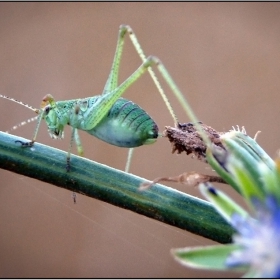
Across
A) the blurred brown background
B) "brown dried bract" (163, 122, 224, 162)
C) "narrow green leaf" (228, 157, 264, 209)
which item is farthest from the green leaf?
the blurred brown background

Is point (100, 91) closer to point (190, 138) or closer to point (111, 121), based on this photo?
point (111, 121)

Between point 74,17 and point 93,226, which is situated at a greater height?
point 74,17

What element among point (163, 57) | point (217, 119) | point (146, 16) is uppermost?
point (146, 16)

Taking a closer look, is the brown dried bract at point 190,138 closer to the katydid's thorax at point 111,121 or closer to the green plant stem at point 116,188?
the green plant stem at point 116,188

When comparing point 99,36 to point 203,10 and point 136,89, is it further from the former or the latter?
point 203,10

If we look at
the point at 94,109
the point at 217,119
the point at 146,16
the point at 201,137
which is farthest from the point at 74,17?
the point at 201,137

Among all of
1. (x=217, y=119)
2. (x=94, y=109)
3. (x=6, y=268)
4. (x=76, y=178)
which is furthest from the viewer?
(x=217, y=119)

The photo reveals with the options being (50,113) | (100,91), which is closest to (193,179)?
(50,113)

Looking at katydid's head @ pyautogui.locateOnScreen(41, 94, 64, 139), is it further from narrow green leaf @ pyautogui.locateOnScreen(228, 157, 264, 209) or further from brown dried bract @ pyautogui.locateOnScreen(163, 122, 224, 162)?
narrow green leaf @ pyautogui.locateOnScreen(228, 157, 264, 209)
